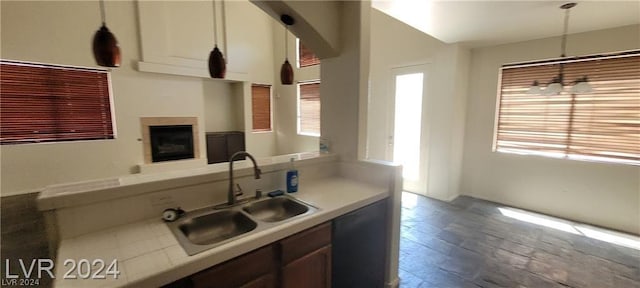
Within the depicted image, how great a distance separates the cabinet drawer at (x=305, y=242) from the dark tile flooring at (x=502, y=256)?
109 centimetres

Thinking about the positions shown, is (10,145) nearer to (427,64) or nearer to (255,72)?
(255,72)

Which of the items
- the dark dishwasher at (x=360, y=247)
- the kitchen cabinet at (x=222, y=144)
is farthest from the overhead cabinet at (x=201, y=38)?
the dark dishwasher at (x=360, y=247)

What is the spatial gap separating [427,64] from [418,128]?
42.4 inches

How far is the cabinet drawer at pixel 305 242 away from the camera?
138cm

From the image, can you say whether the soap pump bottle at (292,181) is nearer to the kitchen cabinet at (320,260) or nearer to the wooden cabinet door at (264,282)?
the kitchen cabinet at (320,260)

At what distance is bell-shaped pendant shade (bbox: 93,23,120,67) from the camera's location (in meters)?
1.55

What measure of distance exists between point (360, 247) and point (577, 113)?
11.6 ft

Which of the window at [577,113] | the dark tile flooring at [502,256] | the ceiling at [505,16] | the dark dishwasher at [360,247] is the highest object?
the ceiling at [505,16]

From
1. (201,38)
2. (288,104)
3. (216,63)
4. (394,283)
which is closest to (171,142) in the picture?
(201,38)

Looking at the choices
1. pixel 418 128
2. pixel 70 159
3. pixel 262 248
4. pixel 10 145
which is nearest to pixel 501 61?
pixel 418 128

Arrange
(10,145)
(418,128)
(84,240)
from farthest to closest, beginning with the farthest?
(418,128) < (10,145) < (84,240)

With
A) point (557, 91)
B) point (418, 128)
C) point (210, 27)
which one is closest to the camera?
point (557, 91)

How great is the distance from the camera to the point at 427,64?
4176 millimetres

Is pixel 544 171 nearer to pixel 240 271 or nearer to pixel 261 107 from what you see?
pixel 240 271
